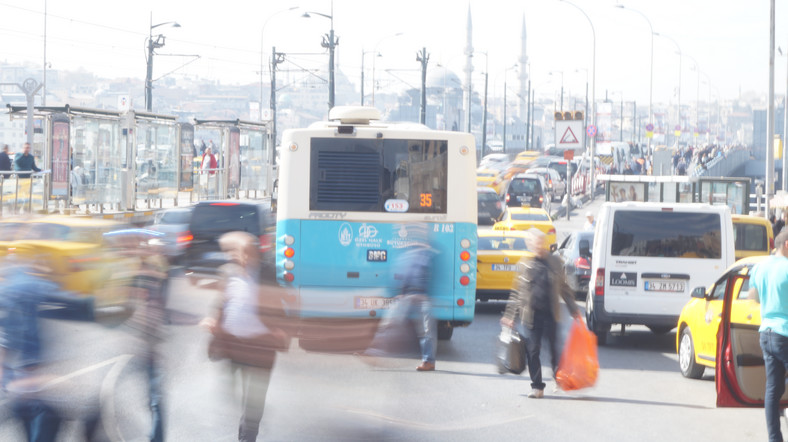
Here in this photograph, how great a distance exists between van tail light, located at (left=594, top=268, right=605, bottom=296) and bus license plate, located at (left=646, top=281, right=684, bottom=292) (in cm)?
56

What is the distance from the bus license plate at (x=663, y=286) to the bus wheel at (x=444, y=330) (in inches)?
102

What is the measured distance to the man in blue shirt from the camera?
7.49 m

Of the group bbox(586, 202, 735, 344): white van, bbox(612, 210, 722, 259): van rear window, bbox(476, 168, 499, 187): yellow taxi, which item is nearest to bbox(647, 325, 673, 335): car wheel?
bbox(586, 202, 735, 344): white van

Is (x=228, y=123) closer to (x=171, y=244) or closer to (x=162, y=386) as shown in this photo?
(x=171, y=244)

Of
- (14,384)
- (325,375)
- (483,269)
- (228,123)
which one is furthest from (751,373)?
(228,123)

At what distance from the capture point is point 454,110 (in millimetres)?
171000

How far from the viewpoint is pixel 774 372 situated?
763cm

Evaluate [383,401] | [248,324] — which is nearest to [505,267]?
[383,401]

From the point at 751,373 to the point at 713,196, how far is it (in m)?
21.9

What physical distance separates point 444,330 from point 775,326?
6.76 metres

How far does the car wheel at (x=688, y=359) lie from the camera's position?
1142cm

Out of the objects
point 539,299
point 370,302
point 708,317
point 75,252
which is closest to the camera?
point 539,299

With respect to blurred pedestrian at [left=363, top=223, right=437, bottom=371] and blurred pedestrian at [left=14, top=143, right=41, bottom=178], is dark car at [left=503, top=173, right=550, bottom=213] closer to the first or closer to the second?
blurred pedestrian at [left=14, top=143, right=41, bottom=178]

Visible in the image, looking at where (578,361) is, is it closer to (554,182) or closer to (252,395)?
(252,395)
